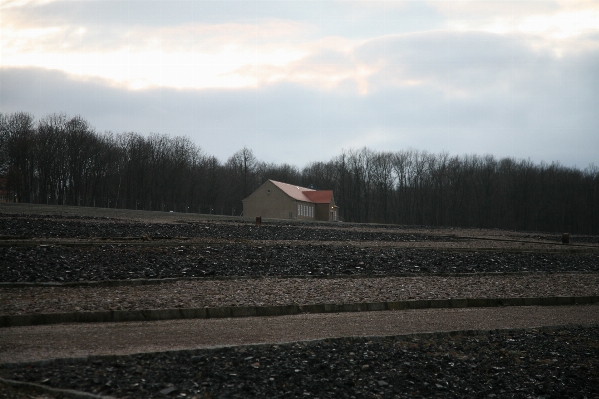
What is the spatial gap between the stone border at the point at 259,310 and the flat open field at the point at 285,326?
32 millimetres

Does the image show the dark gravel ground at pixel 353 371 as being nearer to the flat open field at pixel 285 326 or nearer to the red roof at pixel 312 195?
the flat open field at pixel 285 326

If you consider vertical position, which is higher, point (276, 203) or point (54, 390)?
point (276, 203)

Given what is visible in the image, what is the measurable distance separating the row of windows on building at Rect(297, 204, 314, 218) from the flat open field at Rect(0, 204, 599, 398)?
71.0 metres

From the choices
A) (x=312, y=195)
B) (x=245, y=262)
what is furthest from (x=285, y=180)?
(x=245, y=262)

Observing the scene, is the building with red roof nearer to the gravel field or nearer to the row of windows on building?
the row of windows on building

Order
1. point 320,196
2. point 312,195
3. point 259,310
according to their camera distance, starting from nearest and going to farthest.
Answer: point 259,310 < point 320,196 < point 312,195

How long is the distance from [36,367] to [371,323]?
7221 mm

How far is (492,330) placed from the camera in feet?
42.3

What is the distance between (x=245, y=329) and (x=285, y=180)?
426 feet

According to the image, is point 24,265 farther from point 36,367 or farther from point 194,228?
point 194,228

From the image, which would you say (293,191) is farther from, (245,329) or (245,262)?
(245,329)

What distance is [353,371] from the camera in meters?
9.84

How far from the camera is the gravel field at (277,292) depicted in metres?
14.0

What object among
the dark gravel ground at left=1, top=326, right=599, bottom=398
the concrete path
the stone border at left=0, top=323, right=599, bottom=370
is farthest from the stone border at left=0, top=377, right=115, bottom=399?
the concrete path
